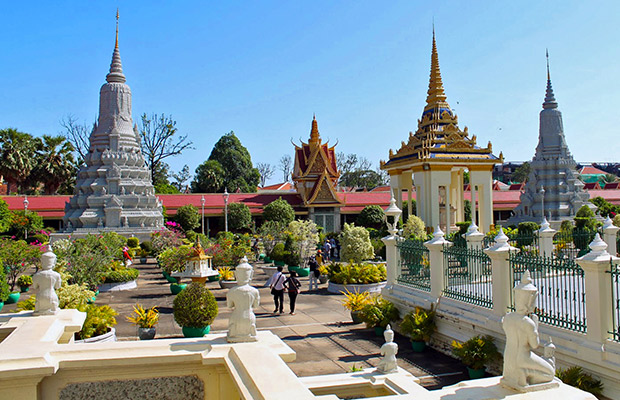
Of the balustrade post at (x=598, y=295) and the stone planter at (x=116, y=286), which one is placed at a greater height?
the balustrade post at (x=598, y=295)


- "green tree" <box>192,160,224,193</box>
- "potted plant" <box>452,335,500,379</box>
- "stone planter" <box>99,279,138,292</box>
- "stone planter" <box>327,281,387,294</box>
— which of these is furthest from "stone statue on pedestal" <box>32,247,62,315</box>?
"green tree" <box>192,160,224,193</box>

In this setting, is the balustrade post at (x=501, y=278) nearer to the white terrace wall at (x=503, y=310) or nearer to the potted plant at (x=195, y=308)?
the white terrace wall at (x=503, y=310)

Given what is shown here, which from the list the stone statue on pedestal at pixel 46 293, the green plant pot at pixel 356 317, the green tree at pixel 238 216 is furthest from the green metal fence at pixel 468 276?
the green tree at pixel 238 216

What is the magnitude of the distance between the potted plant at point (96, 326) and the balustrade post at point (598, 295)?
8.11 metres

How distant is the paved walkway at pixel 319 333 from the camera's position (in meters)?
9.55

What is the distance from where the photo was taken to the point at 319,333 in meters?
12.3

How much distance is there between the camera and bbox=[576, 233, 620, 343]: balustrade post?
723cm

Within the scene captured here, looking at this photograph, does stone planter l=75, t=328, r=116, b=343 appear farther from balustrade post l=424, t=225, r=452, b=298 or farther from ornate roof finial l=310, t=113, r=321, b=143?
ornate roof finial l=310, t=113, r=321, b=143

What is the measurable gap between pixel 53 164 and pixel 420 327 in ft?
159

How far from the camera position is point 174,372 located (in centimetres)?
559

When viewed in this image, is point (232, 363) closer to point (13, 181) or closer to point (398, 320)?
point (398, 320)

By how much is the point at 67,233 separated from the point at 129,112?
1014 cm

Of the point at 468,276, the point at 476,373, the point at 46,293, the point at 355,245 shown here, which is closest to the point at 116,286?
the point at 355,245

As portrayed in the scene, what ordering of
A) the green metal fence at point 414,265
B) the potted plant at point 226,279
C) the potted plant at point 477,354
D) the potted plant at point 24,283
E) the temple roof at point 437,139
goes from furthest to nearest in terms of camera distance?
the temple roof at point 437,139 → the potted plant at point 24,283 → the potted plant at point 226,279 → the green metal fence at point 414,265 → the potted plant at point 477,354
